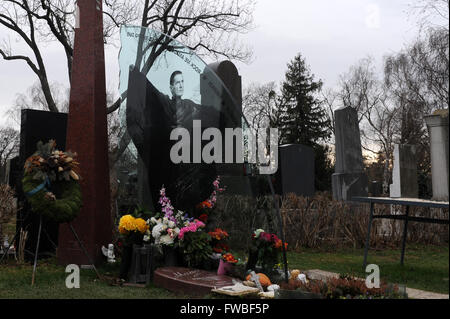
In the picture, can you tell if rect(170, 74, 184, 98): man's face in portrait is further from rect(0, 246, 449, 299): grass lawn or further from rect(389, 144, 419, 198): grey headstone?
rect(389, 144, 419, 198): grey headstone

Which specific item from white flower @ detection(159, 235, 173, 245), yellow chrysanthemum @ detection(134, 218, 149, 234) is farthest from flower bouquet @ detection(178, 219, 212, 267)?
yellow chrysanthemum @ detection(134, 218, 149, 234)

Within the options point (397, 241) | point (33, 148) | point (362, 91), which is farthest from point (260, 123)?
point (33, 148)

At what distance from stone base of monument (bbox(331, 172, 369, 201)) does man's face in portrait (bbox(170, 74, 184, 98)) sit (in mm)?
8596

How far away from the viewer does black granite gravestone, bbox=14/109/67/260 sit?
8.77m

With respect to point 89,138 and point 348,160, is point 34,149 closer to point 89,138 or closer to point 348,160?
point 89,138

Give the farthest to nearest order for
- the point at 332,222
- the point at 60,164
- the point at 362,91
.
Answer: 1. the point at 362,91
2. the point at 332,222
3. the point at 60,164

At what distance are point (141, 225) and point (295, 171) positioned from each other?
10.2m

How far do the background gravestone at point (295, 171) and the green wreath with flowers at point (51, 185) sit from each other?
9.56m

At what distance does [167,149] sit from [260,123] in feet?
92.9

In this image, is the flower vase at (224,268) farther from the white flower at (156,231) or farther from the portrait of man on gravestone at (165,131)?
the portrait of man on gravestone at (165,131)

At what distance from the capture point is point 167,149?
23.5 ft

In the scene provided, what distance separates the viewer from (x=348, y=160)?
14.9m
